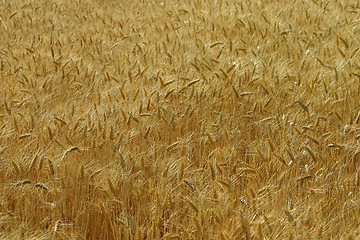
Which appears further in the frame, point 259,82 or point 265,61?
point 265,61

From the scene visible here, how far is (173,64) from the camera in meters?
2.90

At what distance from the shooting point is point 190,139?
1.92 metres

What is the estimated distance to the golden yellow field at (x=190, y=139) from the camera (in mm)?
1341

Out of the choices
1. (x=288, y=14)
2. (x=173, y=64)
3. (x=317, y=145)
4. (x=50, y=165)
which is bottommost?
(x=288, y=14)

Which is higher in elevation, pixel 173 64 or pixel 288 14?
pixel 173 64

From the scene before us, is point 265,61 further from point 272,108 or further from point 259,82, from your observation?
point 272,108

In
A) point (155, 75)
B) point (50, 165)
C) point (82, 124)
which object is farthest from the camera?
point (155, 75)

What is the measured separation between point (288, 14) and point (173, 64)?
5.94ft

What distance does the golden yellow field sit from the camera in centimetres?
134

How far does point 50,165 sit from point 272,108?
3.86 ft

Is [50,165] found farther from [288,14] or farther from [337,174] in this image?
[288,14]

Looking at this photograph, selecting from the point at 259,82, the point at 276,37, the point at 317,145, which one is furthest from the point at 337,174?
the point at 276,37

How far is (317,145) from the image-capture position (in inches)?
69.3

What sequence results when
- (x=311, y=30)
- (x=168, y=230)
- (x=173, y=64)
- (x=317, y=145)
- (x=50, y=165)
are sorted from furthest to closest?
1. (x=311, y=30)
2. (x=173, y=64)
3. (x=317, y=145)
4. (x=50, y=165)
5. (x=168, y=230)
